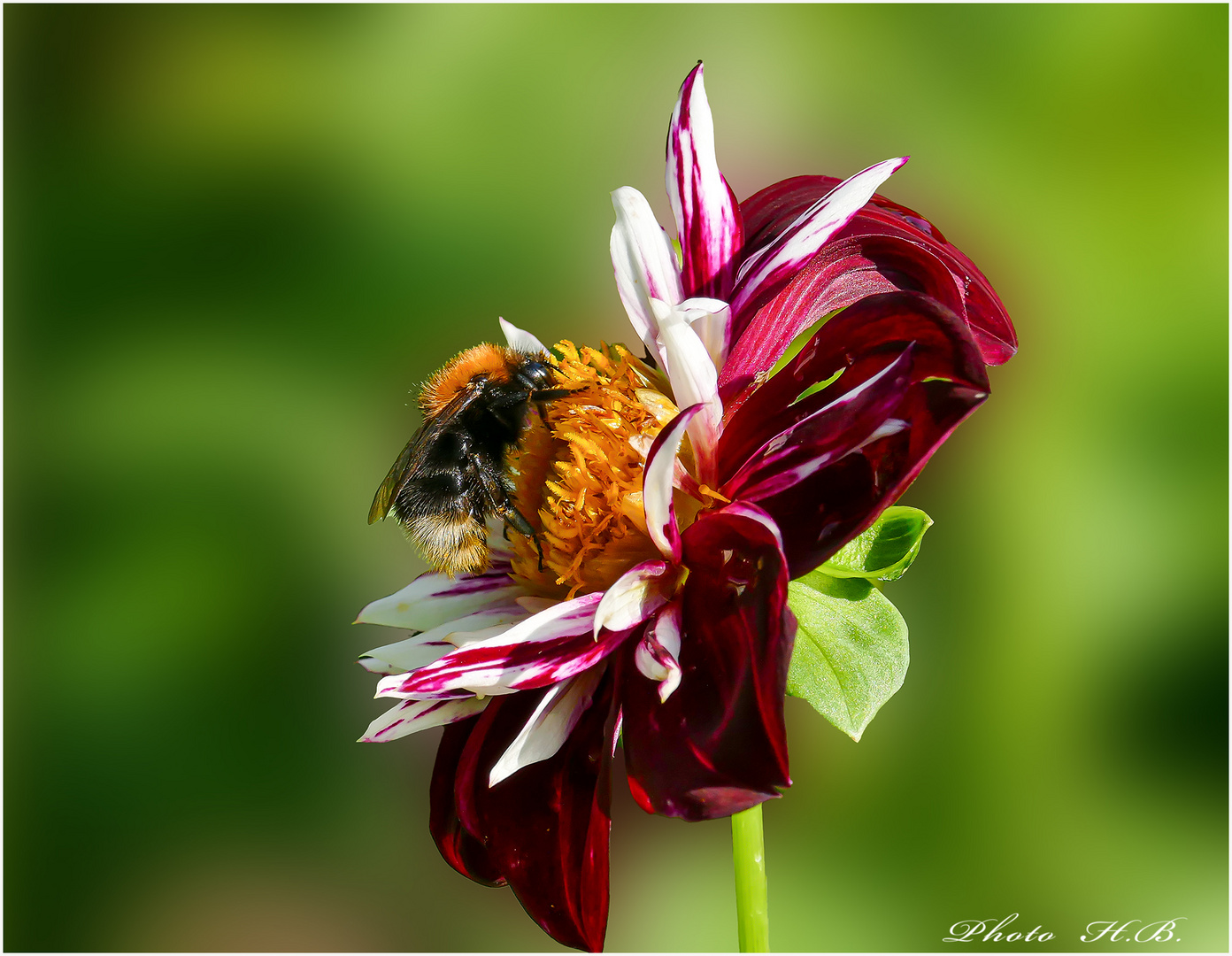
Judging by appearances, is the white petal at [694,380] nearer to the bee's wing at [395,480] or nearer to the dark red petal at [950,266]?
the dark red petal at [950,266]

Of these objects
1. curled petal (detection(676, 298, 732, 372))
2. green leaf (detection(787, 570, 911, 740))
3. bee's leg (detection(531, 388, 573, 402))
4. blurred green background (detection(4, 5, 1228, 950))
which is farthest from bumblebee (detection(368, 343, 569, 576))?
blurred green background (detection(4, 5, 1228, 950))

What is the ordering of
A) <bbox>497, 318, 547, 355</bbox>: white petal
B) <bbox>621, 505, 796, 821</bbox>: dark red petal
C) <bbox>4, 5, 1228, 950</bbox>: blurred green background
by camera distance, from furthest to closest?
<bbox>4, 5, 1228, 950</bbox>: blurred green background → <bbox>497, 318, 547, 355</bbox>: white petal → <bbox>621, 505, 796, 821</bbox>: dark red petal

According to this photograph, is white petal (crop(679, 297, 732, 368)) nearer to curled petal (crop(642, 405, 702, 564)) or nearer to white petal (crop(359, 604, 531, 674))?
curled petal (crop(642, 405, 702, 564))

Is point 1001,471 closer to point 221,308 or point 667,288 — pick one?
point 667,288

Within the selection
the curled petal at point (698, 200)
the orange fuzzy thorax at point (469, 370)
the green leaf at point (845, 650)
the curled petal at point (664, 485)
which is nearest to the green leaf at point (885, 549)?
the green leaf at point (845, 650)

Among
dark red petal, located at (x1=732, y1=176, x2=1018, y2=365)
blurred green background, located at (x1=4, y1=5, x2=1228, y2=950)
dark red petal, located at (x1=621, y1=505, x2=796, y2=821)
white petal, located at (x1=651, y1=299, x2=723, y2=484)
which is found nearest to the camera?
dark red petal, located at (x1=621, y1=505, x2=796, y2=821)

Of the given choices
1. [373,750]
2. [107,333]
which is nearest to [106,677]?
[373,750]
